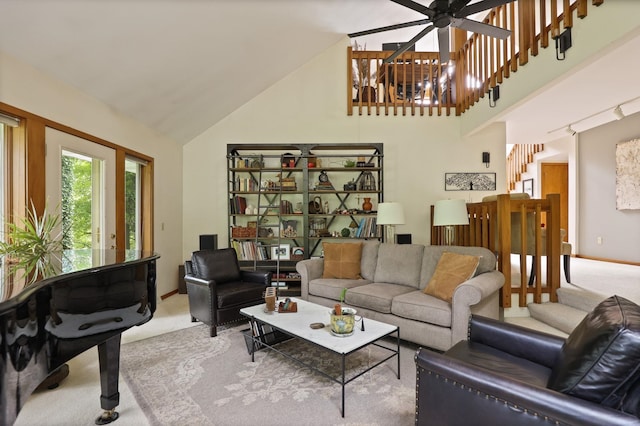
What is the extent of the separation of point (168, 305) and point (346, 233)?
260 cm

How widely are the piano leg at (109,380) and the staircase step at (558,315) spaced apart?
134 inches

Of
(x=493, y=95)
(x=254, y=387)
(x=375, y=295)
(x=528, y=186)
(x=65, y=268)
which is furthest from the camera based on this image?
(x=528, y=186)

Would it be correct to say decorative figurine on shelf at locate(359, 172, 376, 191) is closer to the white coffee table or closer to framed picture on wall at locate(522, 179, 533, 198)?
the white coffee table

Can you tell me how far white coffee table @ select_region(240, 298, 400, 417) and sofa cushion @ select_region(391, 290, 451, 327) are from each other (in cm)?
37

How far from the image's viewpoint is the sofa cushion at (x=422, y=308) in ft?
8.34

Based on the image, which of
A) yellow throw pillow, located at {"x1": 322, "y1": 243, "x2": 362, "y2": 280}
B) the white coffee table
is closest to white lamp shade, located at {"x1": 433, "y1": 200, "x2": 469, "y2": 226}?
yellow throw pillow, located at {"x1": 322, "y1": 243, "x2": 362, "y2": 280}

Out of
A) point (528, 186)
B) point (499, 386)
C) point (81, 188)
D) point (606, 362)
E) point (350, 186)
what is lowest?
point (499, 386)

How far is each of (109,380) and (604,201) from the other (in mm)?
7360

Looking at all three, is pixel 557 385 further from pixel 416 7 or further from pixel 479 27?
pixel 479 27

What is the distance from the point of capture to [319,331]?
7.20 ft

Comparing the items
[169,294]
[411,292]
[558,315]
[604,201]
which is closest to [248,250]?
[169,294]

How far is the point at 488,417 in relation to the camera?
1.19 m

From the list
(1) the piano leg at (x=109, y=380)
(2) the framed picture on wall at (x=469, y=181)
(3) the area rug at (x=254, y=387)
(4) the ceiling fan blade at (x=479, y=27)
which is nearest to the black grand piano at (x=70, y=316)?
(1) the piano leg at (x=109, y=380)

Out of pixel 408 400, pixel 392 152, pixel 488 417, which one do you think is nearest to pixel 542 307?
pixel 408 400
